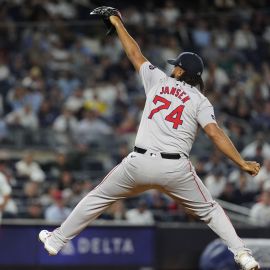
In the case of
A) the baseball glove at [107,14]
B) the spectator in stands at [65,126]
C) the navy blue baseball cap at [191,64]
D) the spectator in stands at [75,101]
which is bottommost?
the spectator in stands at [65,126]

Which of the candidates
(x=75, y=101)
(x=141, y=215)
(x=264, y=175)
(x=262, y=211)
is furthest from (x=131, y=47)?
(x=75, y=101)

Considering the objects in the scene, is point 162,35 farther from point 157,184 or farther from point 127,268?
point 157,184

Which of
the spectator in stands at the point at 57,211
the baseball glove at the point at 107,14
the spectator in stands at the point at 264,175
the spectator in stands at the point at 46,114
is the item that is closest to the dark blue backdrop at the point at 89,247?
the spectator in stands at the point at 57,211

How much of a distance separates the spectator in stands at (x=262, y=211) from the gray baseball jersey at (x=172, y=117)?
6422mm

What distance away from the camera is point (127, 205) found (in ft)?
50.1

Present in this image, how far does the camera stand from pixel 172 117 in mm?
8094

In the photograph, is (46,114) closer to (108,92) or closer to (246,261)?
(108,92)

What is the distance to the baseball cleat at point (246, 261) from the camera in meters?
7.89

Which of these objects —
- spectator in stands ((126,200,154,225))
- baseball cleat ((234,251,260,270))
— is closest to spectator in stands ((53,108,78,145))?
spectator in stands ((126,200,154,225))

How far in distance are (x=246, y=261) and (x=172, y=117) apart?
1.38 m

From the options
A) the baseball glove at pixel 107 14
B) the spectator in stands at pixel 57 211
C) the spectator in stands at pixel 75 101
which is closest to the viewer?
the baseball glove at pixel 107 14

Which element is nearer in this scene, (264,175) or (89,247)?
(89,247)

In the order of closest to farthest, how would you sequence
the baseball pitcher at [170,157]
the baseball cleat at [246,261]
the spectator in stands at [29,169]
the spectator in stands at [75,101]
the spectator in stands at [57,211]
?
the baseball cleat at [246,261]
the baseball pitcher at [170,157]
the spectator in stands at [57,211]
the spectator in stands at [29,169]
the spectator in stands at [75,101]

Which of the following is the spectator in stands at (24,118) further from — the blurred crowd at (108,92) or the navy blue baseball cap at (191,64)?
the navy blue baseball cap at (191,64)
